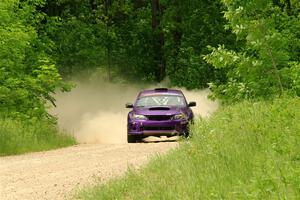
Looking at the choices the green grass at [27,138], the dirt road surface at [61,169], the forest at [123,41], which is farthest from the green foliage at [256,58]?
the forest at [123,41]

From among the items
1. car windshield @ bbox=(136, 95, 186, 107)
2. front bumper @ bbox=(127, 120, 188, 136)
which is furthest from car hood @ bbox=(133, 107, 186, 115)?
car windshield @ bbox=(136, 95, 186, 107)

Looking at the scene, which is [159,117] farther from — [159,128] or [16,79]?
[16,79]

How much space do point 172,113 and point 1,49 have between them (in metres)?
6.42

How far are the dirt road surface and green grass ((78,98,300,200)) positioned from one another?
3.96 feet

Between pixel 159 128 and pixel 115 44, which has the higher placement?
pixel 115 44

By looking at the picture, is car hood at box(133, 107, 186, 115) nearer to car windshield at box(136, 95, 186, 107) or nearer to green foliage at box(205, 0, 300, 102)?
car windshield at box(136, 95, 186, 107)

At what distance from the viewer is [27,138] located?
19.6 metres

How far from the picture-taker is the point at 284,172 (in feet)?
22.7

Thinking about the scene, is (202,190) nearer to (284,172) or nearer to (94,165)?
(284,172)

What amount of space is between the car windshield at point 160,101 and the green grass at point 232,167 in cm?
966

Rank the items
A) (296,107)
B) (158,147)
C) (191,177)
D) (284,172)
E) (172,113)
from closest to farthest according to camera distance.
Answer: (284,172) → (191,177) → (296,107) → (158,147) → (172,113)

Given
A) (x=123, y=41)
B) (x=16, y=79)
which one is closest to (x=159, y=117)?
(x=16, y=79)

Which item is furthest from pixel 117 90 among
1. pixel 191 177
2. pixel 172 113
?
pixel 191 177

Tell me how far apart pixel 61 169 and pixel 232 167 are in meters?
6.20
